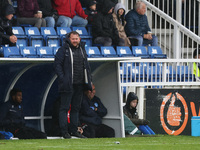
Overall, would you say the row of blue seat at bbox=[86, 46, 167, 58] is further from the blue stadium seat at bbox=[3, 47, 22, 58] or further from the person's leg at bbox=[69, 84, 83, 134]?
the person's leg at bbox=[69, 84, 83, 134]

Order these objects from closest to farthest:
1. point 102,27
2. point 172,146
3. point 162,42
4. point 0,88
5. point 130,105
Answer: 1. point 172,146
2. point 0,88
3. point 130,105
4. point 102,27
5. point 162,42

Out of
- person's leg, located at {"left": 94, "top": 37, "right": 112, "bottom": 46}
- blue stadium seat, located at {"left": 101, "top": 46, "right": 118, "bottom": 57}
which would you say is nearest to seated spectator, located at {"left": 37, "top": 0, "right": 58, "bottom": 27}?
person's leg, located at {"left": 94, "top": 37, "right": 112, "bottom": 46}

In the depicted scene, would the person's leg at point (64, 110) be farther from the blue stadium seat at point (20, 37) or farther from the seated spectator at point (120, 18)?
the seated spectator at point (120, 18)

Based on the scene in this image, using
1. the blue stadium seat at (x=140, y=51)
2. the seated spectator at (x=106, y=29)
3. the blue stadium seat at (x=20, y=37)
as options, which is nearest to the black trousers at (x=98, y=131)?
the blue stadium seat at (x=20, y=37)

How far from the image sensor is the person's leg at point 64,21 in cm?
1757

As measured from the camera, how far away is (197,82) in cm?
1634

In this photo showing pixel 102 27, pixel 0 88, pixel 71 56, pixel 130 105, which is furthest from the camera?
pixel 102 27

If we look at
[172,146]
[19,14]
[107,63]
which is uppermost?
[19,14]

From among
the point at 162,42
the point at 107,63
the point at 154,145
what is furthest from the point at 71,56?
the point at 162,42

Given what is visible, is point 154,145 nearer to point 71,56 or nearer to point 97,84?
point 71,56

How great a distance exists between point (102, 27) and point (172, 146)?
7.60 metres

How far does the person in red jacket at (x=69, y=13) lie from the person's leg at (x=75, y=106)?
5.05m

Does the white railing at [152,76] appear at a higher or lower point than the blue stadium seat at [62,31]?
lower

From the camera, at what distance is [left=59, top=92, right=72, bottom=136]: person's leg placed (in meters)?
12.5
